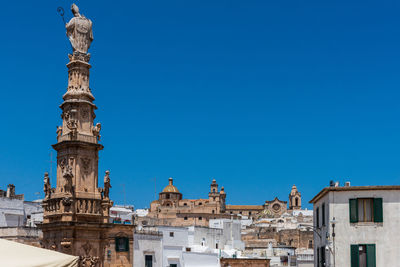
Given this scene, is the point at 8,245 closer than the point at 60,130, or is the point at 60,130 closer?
the point at 8,245

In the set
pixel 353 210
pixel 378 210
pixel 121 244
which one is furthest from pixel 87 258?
pixel 121 244

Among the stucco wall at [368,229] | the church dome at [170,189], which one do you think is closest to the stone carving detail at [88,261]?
the stucco wall at [368,229]

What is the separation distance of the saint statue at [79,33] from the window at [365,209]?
12.8m

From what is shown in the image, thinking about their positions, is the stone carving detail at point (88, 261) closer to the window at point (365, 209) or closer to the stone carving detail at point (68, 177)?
the stone carving detail at point (68, 177)

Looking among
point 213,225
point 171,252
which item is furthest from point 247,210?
point 171,252

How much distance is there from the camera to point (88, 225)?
67.4 ft

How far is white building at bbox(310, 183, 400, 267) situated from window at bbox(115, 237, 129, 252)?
23.8 metres

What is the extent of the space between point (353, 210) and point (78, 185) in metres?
11.5

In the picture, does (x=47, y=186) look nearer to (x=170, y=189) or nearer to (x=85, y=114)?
(x=85, y=114)

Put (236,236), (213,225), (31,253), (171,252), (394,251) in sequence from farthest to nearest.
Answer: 1. (213,225)
2. (236,236)
3. (171,252)
4. (394,251)
5. (31,253)

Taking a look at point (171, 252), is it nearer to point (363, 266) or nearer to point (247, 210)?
point (363, 266)

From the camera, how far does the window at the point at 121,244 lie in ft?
147

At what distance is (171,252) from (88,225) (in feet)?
106

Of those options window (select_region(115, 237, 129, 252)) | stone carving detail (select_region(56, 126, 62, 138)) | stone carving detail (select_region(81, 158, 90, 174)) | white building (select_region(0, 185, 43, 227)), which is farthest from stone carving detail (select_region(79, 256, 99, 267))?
white building (select_region(0, 185, 43, 227))
